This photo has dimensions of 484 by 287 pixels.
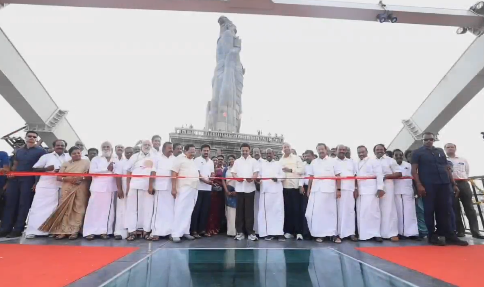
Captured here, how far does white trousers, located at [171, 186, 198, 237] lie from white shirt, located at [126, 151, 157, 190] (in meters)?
0.61

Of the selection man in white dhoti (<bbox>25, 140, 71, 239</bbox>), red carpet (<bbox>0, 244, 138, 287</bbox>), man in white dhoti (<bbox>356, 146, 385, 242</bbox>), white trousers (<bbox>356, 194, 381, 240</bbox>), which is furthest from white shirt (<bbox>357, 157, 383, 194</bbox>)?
man in white dhoti (<bbox>25, 140, 71, 239</bbox>)

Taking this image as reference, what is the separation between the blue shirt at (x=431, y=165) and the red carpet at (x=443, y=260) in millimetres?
1011

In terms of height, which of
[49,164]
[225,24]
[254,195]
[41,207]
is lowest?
[41,207]

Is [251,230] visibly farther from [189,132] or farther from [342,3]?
[189,132]

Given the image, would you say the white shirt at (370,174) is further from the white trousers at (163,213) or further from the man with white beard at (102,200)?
the man with white beard at (102,200)

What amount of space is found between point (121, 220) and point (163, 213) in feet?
2.43

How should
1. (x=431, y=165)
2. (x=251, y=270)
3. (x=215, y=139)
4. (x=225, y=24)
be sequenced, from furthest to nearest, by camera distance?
(x=225, y=24) < (x=215, y=139) < (x=431, y=165) < (x=251, y=270)

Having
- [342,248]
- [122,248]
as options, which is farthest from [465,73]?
[122,248]

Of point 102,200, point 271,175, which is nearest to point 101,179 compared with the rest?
point 102,200

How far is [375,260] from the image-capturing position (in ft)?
10.1

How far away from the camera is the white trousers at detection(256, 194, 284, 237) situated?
4492 millimetres

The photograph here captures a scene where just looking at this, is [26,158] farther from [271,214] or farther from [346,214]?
[346,214]

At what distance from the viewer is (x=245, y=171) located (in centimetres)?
464

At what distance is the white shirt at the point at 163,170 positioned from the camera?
4.40 metres
